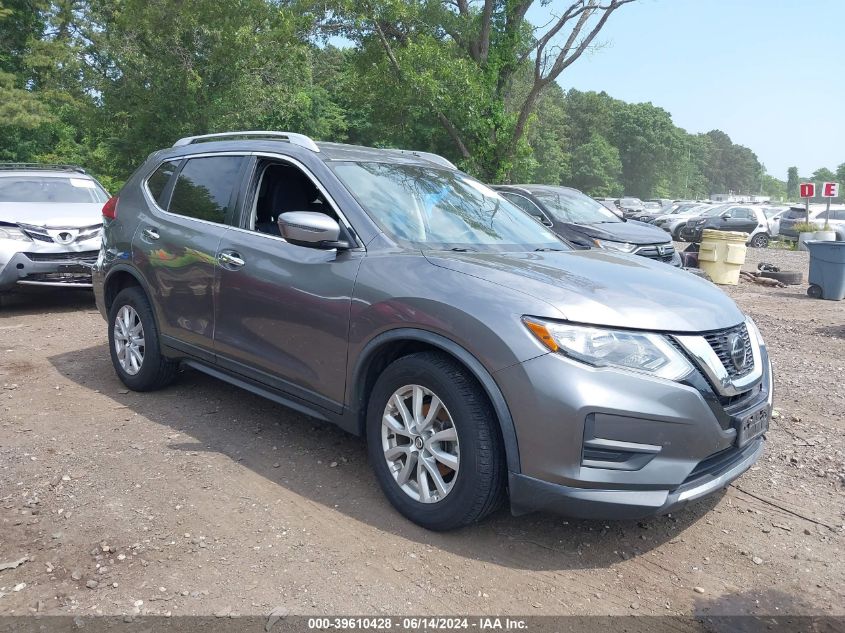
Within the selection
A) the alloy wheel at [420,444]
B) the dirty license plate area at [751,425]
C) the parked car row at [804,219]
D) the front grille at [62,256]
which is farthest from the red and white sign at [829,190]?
the alloy wheel at [420,444]

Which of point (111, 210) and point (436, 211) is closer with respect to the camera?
point (436, 211)

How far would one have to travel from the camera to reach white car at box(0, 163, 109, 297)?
26.6 ft

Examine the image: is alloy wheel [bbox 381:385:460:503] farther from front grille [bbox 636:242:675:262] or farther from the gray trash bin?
the gray trash bin

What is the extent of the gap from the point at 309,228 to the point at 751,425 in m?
2.26

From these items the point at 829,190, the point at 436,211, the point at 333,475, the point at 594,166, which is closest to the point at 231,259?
the point at 436,211

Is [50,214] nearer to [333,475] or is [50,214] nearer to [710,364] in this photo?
[333,475]

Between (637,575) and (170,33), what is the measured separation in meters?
17.0

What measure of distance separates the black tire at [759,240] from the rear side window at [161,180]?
23389 mm

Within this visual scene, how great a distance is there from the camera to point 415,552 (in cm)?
312

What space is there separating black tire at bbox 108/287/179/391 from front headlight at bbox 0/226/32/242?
3.67 m

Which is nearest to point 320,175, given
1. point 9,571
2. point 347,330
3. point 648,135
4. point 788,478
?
point 347,330

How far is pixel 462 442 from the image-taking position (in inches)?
120

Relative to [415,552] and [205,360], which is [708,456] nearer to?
[415,552]

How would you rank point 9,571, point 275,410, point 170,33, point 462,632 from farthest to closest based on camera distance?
point 170,33, point 275,410, point 9,571, point 462,632
